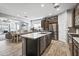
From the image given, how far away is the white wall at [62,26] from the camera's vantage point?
2327mm

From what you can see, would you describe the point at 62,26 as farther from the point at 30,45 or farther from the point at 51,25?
the point at 30,45

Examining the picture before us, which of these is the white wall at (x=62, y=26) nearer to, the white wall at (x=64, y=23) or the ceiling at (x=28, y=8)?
the white wall at (x=64, y=23)

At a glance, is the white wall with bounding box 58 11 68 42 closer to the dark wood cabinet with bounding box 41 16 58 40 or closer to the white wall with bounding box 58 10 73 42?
the white wall with bounding box 58 10 73 42

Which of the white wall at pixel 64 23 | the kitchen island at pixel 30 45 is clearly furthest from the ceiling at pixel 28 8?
the kitchen island at pixel 30 45

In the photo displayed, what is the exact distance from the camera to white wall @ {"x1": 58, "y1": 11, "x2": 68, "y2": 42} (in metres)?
2.33

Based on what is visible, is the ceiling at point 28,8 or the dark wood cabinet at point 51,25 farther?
the dark wood cabinet at point 51,25

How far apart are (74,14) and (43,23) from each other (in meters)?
0.82

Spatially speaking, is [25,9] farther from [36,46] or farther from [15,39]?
[36,46]

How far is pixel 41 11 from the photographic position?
231 centimetres

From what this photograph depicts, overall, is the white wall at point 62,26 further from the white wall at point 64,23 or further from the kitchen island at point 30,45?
the kitchen island at point 30,45

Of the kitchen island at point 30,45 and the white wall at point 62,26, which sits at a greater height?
the white wall at point 62,26

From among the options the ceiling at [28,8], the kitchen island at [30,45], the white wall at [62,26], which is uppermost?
the ceiling at [28,8]

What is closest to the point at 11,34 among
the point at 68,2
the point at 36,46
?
the point at 36,46

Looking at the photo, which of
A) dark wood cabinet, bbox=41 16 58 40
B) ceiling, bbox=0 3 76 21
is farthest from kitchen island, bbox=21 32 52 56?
ceiling, bbox=0 3 76 21
